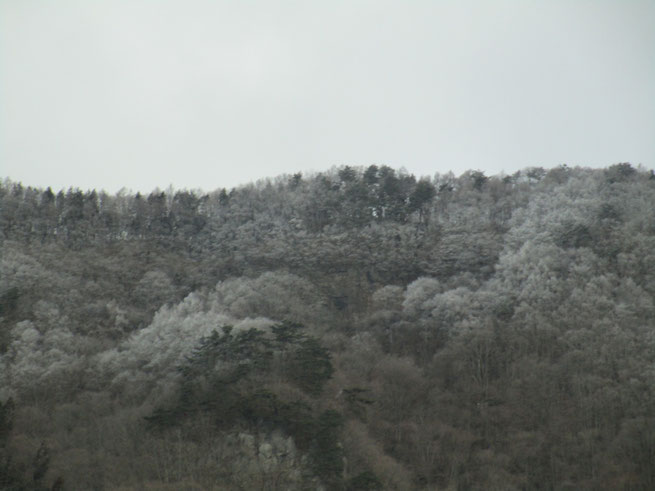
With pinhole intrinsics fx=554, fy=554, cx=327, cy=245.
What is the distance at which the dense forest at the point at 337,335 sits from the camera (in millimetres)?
38906

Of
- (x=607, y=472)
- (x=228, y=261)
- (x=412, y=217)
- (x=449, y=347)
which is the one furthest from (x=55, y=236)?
(x=607, y=472)

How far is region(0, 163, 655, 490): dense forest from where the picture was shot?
3891cm

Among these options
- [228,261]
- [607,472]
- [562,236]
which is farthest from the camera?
[228,261]

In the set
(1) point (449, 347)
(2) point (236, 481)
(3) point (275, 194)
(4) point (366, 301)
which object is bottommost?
(2) point (236, 481)

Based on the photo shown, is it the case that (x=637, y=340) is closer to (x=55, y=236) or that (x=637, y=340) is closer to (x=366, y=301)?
(x=366, y=301)

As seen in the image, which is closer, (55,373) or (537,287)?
(55,373)

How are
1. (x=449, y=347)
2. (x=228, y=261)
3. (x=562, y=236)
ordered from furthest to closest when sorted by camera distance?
(x=228, y=261), (x=562, y=236), (x=449, y=347)

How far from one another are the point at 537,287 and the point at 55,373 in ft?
162

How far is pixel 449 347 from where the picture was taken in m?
58.5

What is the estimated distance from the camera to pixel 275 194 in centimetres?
9100

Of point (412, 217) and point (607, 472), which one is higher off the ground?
point (412, 217)

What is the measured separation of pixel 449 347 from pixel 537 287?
1218 centimetres

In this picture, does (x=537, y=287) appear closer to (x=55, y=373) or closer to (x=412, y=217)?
(x=412, y=217)

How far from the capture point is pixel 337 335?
59688 mm
